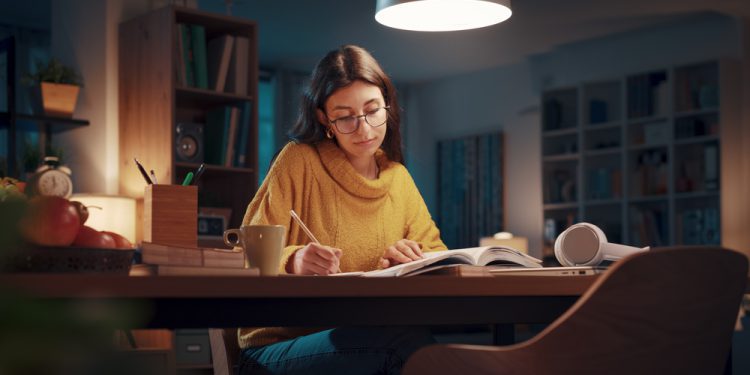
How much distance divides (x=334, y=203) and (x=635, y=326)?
1.11 m

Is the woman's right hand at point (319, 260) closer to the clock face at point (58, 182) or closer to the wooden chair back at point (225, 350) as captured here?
the wooden chair back at point (225, 350)

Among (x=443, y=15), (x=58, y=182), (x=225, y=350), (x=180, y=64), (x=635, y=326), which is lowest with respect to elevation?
(x=225, y=350)

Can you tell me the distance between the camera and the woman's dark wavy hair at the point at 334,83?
2080 millimetres

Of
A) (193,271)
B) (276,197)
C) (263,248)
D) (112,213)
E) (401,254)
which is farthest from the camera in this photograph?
(112,213)

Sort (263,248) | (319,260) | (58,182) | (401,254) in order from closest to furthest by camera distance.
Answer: (263,248), (319,260), (401,254), (58,182)

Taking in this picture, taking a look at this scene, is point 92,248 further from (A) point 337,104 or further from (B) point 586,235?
(A) point 337,104

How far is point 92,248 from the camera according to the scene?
96 cm

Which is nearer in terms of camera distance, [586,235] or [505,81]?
[586,235]

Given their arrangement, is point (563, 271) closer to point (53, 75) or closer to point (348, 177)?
point (348, 177)

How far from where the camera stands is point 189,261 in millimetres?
1052

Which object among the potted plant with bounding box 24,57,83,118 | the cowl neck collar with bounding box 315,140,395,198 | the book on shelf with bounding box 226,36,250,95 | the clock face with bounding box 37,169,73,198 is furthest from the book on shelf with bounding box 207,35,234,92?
the cowl neck collar with bounding box 315,140,395,198

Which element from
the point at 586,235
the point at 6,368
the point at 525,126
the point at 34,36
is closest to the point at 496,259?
the point at 586,235

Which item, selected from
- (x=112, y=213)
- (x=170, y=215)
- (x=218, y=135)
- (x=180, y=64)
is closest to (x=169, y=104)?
(x=180, y=64)

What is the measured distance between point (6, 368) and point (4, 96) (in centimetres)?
716
